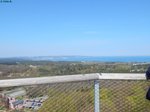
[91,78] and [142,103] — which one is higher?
[91,78]

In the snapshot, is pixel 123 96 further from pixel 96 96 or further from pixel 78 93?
pixel 78 93

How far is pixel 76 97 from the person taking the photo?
4082mm

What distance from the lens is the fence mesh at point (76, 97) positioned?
373 centimetres

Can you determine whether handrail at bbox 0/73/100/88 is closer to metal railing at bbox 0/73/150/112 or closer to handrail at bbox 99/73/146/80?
metal railing at bbox 0/73/150/112

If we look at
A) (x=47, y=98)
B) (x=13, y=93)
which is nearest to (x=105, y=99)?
(x=47, y=98)

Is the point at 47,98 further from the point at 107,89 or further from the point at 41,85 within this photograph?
the point at 107,89

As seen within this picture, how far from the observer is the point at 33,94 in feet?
12.4

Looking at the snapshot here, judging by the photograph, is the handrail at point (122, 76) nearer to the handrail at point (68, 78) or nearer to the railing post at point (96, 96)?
the handrail at point (68, 78)

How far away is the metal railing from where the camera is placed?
146 inches

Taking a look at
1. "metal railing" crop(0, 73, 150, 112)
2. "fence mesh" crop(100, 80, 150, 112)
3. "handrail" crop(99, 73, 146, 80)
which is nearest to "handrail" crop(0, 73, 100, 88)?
"metal railing" crop(0, 73, 150, 112)

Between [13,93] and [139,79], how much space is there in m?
1.54

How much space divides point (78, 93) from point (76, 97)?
55 mm

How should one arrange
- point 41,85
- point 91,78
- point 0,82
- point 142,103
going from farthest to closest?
point 142,103 < point 91,78 < point 41,85 < point 0,82

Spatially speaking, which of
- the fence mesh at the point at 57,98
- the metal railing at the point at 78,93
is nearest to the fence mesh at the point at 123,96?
the metal railing at the point at 78,93
